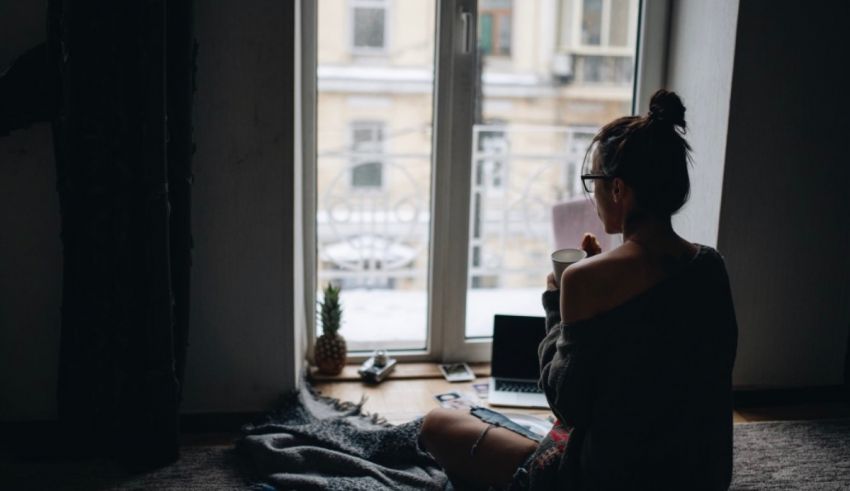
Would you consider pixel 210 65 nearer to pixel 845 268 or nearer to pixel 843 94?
pixel 843 94

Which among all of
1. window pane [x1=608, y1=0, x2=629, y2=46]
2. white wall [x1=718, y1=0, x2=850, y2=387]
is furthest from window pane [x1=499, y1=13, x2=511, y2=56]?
white wall [x1=718, y1=0, x2=850, y2=387]

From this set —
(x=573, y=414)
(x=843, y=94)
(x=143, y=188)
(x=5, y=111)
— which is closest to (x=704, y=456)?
(x=573, y=414)

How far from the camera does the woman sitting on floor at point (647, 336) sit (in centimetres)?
140

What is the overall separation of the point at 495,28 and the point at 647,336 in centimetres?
166

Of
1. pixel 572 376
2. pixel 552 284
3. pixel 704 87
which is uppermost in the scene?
pixel 704 87

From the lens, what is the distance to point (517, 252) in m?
3.44

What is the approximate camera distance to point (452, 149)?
2.75m

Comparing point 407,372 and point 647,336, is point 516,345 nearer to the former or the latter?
point 407,372

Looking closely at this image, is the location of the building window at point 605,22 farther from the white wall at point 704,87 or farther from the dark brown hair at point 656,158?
the dark brown hair at point 656,158

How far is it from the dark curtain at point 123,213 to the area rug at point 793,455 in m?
1.58

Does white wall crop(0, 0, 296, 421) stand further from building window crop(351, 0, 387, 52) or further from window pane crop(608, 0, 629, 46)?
window pane crop(608, 0, 629, 46)

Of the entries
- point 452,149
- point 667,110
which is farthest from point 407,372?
point 667,110

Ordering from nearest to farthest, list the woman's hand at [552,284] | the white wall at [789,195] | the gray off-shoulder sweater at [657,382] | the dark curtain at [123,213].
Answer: the gray off-shoulder sweater at [657,382] → the woman's hand at [552,284] → the dark curtain at [123,213] → the white wall at [789,195]

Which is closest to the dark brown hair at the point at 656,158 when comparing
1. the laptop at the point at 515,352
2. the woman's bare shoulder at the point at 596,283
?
the woman's bare shoulder at the point at 596,283
